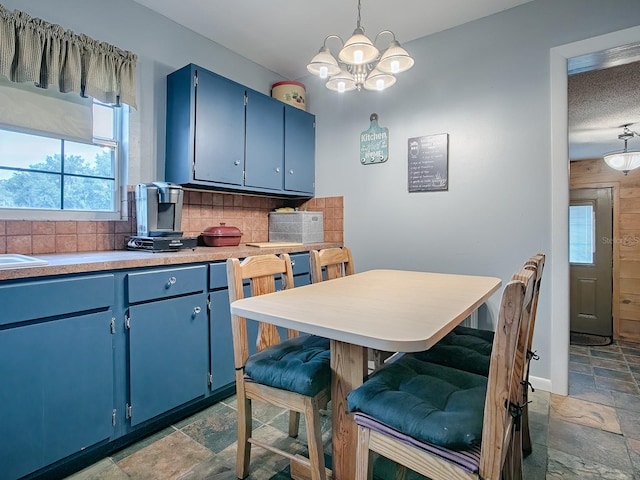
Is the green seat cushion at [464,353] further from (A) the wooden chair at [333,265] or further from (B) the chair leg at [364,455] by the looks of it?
(B) the chair leg at [364,455]

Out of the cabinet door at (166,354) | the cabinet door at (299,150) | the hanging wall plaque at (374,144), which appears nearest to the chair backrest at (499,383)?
the cabinet door at (166,354)

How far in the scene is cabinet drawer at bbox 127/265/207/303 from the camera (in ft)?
5.61

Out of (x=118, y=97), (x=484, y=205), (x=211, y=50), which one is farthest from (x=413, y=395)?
(x=211, y=50)

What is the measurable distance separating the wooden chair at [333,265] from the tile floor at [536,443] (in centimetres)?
50

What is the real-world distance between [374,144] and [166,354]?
2.22 meters

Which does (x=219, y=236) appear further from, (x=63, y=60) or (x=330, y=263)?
(x=63, y=60)

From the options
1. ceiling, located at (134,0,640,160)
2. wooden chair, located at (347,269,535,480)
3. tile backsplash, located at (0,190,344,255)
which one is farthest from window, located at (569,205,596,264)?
wooden chair, located at (347,269,535,480)

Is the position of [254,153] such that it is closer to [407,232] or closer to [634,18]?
[407,232]

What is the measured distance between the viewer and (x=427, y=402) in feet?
3.41

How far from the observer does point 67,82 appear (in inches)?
76.2

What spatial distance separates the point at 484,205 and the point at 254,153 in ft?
5.86

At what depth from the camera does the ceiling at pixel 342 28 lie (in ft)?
7.52

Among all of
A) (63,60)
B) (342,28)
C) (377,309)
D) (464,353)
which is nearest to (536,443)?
(464,353)

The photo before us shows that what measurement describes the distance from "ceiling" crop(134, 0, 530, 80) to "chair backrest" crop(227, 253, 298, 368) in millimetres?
1776
